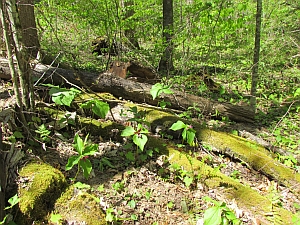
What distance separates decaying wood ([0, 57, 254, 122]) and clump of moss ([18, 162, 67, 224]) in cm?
256

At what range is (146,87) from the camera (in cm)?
486

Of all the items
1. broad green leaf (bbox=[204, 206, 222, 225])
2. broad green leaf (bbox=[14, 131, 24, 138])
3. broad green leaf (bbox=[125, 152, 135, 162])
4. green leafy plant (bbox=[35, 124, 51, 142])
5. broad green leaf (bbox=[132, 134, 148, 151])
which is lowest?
broad green leaf (bbox=[125, 152, 135, 162])

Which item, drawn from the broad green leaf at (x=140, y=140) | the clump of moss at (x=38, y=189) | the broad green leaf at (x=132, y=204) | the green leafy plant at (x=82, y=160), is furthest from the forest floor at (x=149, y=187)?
the broad green leaf at (x=140, y=140)

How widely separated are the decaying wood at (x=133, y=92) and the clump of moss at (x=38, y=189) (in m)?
2.56

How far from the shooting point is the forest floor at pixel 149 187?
236 centimetres

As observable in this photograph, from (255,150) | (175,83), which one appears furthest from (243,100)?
(255,150)

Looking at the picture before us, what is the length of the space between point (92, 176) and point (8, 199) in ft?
2.90

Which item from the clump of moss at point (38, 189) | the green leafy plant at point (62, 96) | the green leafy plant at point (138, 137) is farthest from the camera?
the green leafy plant at point (138, 137)

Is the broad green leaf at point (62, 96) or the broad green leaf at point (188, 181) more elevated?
the broad green leaf at point (62, 96)

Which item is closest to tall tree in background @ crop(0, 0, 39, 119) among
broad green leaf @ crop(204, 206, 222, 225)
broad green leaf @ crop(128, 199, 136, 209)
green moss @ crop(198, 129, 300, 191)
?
broad green leaf @ crop(128, 199, 136, 209)

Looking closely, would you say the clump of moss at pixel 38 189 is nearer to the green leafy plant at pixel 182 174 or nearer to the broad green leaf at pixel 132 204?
the broad green leaf at pixel 132 204

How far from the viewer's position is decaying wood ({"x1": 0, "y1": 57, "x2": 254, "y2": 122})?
4.65m

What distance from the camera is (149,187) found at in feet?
8.70

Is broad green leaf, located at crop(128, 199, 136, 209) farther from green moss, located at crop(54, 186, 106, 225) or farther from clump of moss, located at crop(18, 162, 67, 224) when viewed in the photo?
clump of moss, located at crop(18, 162, 67, 224)
